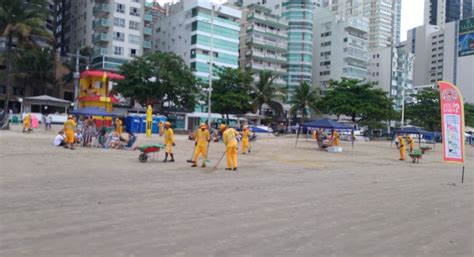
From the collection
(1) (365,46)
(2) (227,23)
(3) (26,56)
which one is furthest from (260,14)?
(3) (26,56)

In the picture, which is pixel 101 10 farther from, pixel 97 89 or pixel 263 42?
pixel 263 42

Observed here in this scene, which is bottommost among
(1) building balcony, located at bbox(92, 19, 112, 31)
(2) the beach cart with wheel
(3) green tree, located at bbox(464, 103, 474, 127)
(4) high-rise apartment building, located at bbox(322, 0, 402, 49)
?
(2) the beach cart with wheel

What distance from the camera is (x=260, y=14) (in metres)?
86.0

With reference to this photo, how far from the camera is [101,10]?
2749 inches

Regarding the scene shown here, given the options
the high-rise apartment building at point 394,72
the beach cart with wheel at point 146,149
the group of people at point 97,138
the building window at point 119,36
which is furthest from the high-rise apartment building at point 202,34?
the beach cart with wheel at point 146,149

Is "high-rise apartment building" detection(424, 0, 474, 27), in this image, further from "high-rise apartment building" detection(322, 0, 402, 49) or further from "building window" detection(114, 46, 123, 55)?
"building window" detection(114, 46, 123, 55)

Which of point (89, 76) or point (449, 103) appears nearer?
point (449, 103)

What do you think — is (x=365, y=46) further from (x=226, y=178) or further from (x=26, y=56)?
(x=226, y=178)

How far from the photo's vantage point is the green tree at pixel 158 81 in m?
47.2

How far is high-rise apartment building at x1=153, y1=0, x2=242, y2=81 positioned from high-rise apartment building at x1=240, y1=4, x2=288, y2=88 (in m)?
8.42

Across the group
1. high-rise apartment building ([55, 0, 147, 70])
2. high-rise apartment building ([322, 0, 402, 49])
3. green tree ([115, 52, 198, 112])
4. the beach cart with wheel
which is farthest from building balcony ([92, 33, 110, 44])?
high-rise apartment building ([322, 0, 402, 49])

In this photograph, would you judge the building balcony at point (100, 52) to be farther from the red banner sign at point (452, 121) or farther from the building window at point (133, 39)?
the red banner sign at point (452, 121)

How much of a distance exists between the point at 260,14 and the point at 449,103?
76.1 meters

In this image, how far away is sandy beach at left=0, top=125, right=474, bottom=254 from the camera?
17.6 feet
